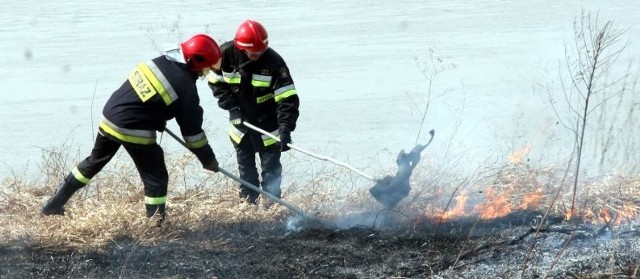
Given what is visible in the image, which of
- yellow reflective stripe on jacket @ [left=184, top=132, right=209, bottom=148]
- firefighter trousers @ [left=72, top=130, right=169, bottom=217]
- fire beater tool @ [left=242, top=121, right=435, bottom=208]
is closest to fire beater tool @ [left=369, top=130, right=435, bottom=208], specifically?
fire beater tool @ [left=242, top=121, right=435, bottom=208]

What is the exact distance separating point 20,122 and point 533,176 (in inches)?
212

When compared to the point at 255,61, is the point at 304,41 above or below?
below

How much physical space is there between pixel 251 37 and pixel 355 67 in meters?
4.60

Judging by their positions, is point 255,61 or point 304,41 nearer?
point 255,61

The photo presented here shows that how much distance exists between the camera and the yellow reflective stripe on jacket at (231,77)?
6.30m

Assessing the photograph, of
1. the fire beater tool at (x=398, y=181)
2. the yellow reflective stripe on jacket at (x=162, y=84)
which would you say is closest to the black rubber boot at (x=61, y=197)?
the yellow reflective stripe on jacket at (x=162, y=84)

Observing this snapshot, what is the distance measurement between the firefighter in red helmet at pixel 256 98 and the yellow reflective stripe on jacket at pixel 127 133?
0.94 meters

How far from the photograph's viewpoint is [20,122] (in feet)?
29.1

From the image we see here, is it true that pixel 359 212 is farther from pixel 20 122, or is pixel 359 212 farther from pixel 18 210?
pixel 20 122

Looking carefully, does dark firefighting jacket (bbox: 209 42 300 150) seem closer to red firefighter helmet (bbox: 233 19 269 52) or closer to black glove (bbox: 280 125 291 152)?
black glove (bbox: 280 125 291 152)

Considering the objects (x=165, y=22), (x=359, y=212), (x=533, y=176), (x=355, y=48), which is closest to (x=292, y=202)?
(x=359, y=212)

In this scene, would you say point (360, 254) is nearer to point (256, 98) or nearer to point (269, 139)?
point (269, 139)

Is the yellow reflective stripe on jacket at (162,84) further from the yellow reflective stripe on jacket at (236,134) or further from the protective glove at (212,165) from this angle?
the yellow reflective stripe on jacket at (236,134)

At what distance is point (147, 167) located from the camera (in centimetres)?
579
